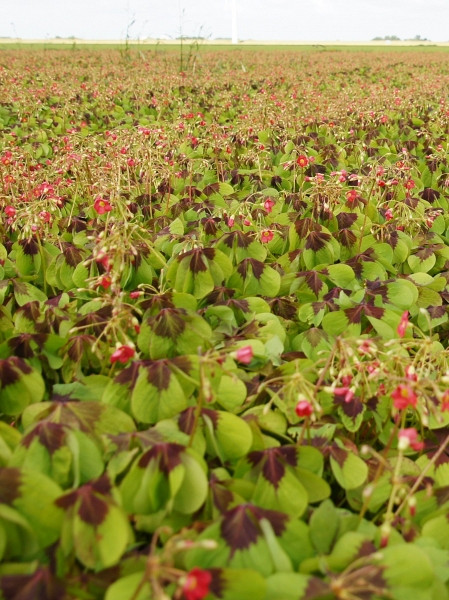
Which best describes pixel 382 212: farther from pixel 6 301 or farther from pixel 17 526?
pixel 17 526

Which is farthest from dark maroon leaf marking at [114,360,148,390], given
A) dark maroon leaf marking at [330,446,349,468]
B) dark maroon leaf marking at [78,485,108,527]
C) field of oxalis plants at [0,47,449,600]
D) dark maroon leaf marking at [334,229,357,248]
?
dark maroon leaf marking at [334,229,357,248]

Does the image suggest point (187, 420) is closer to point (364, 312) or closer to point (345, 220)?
point (364, 312)

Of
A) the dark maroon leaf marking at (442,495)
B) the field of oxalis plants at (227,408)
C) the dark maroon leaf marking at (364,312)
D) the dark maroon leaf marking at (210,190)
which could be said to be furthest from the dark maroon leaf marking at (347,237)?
the dark maroon leaf marking at (442,495)

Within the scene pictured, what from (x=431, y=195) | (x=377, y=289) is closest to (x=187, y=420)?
(x=377, y=289)

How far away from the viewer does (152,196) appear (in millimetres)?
3723

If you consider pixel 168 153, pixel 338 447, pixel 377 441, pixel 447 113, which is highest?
pixel 447 113

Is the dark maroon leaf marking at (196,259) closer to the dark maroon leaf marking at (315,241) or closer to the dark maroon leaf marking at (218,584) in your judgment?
the dark maroon leaf marking at (315,241)

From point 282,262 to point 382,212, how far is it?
3.61 ft

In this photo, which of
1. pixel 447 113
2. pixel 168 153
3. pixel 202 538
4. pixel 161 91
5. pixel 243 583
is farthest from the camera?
pixel 161 91

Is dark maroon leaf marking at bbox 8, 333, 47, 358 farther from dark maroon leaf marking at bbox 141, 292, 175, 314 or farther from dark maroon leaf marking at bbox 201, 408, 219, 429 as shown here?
dark maroon leaf marking at bbox 201, 408, 219, 429

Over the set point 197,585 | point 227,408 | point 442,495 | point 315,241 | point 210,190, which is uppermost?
point 210,190

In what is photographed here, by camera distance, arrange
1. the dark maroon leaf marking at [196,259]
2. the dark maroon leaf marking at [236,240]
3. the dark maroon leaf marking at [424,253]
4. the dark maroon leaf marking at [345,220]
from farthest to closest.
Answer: the dark maroon leaf marking at [345,220] → the dark maroon leaf marking at [424,253] → the dark maroon leaf marking at [236,240] → the dark maroon leaf marking at [196,259]

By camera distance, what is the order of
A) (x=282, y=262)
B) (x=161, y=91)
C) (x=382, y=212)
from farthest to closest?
(x=161, y=91), (x=382, y=212), (x=282, y=262)

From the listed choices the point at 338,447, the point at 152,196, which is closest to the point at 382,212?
the point at 152,196
